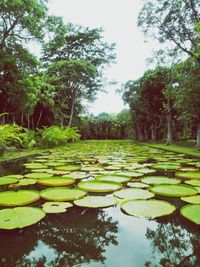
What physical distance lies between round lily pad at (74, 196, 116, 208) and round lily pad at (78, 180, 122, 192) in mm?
352

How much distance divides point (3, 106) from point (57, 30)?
5.27 metres

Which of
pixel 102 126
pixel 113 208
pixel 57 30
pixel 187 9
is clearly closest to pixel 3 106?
pixel 57 30

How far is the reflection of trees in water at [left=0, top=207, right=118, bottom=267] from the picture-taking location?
165cm

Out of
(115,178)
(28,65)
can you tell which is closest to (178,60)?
(28,65)

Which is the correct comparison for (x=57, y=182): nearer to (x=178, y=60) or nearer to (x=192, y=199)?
(x=192, y=199)

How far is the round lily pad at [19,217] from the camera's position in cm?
213

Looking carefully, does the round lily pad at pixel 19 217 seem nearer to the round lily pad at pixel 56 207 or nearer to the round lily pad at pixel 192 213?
the round lily pad at pixel 56 207

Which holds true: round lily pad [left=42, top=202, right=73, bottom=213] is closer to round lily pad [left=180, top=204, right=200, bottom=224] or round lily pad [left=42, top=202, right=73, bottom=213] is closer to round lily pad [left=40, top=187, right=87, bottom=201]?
round lily pad [left=40, top=187, right=87, bottom=201]

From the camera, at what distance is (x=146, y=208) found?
269cm

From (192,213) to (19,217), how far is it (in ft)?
5.81

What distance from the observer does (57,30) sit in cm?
→ 1305

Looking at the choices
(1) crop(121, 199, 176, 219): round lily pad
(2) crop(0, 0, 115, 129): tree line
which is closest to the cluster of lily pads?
(1) crop(121, 199, 176, 219): round lily pad

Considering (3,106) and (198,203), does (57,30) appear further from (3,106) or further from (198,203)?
(198,203)

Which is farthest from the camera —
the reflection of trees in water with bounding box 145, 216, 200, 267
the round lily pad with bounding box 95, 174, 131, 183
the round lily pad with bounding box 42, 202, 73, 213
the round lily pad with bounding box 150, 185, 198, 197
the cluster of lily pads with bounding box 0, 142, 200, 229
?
the round lily pad with bounding box 95, 174, 131, 183
